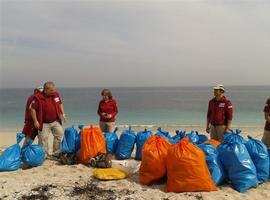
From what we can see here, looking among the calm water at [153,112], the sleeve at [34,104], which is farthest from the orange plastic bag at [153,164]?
the calm water at [153,112]

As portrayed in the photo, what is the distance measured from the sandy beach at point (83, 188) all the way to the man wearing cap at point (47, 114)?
871 millimetres

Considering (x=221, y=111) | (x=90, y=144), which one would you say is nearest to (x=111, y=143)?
(x=90, y=144)

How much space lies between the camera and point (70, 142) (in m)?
6.16

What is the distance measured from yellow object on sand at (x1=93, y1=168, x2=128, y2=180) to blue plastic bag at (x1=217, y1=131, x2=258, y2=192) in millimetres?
1383

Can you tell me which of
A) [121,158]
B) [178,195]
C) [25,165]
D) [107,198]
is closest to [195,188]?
[178,195]

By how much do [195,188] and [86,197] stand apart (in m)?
1.33

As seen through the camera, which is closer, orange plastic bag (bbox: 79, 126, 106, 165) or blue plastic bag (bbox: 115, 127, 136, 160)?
orange plastic bag (bbox: 79, 126, 106, 165)

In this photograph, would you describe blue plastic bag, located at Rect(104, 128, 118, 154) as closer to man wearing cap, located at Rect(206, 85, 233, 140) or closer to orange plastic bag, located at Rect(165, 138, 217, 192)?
man wearing cap, located at Rect(206, 85, 233, 140)

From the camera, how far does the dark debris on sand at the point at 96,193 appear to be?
4383 mm

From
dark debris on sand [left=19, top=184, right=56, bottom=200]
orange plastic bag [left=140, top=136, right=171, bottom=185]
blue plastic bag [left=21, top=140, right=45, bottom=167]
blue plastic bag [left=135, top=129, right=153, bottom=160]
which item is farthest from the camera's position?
blue plastic bag [left=135, top=129, right=153, bottom=160]

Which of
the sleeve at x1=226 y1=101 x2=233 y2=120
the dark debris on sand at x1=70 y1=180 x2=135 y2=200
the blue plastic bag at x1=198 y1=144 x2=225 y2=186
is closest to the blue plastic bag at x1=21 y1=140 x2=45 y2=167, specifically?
the dark debris on sand at x1=70 y1=180 x2=135 y2=200

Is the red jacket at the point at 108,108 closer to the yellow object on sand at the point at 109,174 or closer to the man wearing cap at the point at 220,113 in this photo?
the man wearing cap at the point at 220,113

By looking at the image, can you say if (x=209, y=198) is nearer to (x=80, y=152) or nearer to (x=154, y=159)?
(x=154, y=159)

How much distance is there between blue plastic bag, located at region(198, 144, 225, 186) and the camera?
467cm
